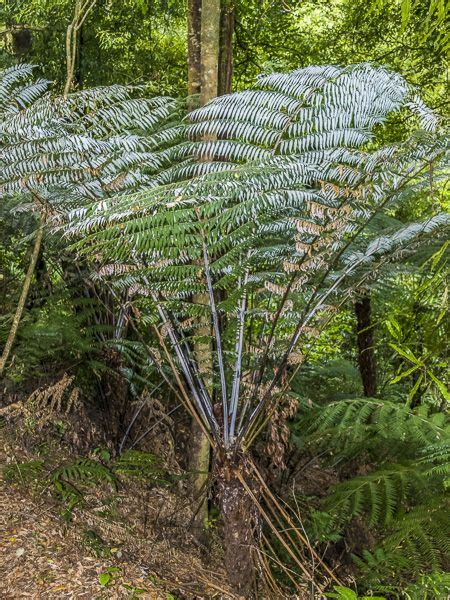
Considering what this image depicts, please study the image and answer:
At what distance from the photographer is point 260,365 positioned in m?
2.00

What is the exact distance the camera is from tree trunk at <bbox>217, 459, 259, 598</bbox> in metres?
1.82

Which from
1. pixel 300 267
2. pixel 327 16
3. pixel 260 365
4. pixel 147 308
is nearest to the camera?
pixel 300 267

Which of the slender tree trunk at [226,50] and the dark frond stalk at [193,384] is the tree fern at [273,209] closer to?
the dark frond stalk at [193,384]

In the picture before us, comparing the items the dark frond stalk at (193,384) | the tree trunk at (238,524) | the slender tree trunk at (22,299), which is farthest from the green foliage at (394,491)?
the slender tree trunk at (22,299)

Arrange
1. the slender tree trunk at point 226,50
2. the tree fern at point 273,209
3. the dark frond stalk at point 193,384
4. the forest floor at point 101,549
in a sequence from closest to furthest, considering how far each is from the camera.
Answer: the tree fern at point 273,209
the forest floor at point 101,549
the dark frond stalk at point 193,384
the slender tree trunk at point 226,50

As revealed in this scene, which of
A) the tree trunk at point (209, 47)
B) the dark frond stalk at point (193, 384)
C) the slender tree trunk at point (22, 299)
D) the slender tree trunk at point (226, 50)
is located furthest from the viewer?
the slender tree trunk at point (226, 50)

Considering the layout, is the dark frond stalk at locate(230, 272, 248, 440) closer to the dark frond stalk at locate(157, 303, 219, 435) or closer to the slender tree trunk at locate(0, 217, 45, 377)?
the dark frond stalk at locate(157, 303, 219, 435)

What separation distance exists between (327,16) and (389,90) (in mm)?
3211

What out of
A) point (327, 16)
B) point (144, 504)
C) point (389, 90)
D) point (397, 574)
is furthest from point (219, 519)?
point (327, 16)

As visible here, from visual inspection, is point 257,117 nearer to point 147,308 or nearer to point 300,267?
point 300,267

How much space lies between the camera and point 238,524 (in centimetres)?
183

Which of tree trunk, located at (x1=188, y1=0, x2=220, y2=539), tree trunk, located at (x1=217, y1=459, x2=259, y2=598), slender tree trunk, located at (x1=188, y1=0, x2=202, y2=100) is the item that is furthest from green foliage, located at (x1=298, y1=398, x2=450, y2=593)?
slender tree trunk, located at (x1=188, y1=0, x2=202, y2=100)

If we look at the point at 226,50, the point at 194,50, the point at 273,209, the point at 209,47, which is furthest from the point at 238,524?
the point at 226,50

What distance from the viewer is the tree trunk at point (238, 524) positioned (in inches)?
71.5
